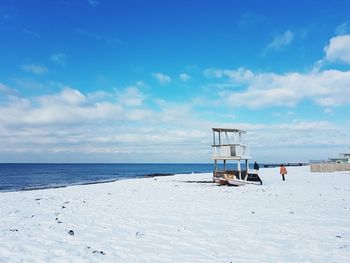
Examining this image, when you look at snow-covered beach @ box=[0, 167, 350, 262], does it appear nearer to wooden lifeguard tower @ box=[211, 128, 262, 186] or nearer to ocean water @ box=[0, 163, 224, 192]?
wooden lifeguard tower @ box=[211, 128, 262, 186]

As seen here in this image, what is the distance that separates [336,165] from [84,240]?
4530 cm

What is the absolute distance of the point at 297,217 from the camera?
11078mm

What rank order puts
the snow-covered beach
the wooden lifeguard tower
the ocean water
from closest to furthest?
1. the snow-covered beach
2. the wooden lifeguard tower
3. the ocean water

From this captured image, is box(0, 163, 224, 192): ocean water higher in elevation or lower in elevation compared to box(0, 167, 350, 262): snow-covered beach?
higher

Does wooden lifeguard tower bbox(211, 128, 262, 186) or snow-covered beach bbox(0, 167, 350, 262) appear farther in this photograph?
wooden lifeguard tower bbox(211, 128, 262, 186)

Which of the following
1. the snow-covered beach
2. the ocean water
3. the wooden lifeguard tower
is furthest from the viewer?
the ocean water

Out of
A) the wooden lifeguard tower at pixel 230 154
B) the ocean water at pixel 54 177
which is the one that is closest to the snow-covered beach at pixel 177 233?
the wooden lifeguard tower at pixel 230 154

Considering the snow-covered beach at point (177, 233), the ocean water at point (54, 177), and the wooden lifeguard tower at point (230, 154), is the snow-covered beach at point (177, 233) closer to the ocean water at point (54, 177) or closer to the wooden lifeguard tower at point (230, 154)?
the wooden lifeguard tower at point (230, 154)

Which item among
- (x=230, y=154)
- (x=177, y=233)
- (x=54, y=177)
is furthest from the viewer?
(x=54, y=177)

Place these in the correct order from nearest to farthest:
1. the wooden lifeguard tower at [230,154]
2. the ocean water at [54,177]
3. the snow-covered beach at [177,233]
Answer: the snow-covered beach at [177,233] < the wooden lifeguard tower at [230,154] < the ocean water at [54,177]

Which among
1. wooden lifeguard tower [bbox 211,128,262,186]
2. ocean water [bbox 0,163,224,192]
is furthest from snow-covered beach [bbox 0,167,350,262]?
ocean water [bbox 0,163,224,192]

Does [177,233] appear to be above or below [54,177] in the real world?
below

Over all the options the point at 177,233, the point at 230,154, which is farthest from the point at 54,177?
the point at 177,233

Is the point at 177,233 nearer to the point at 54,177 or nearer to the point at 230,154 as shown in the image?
the point at 230,154
